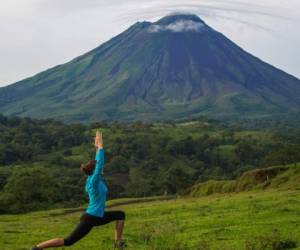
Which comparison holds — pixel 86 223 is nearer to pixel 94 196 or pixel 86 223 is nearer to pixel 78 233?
pixel 78 233

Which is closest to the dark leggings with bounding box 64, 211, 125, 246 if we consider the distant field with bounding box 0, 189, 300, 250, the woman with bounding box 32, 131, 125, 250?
the woman with bounding box 32, 131, 125, 250

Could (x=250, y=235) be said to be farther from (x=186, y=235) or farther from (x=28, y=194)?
(x=28, y=194)

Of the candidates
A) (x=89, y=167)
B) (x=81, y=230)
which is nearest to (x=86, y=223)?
(x=81, y=230)

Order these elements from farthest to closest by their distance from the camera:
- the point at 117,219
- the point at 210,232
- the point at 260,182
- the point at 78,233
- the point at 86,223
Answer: the point at 260,182 → the point at 210,232 → the point at 117,219 → the point at 78,233 → the point at 86,223

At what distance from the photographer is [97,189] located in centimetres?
1246

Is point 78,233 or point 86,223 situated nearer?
point 86,223

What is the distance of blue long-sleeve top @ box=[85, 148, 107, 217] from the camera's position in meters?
12.4

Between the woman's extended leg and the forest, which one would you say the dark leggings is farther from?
the forest

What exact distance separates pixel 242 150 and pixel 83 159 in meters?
40.1

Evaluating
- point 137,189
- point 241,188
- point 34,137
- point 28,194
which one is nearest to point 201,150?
point 34,137

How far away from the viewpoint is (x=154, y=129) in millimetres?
176625

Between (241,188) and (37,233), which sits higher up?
(37,233)

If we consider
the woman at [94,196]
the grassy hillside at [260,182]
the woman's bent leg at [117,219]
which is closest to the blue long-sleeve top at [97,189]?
the woman at [94,196]

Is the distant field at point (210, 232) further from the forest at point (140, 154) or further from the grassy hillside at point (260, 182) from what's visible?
the forest at point (140, 154)
